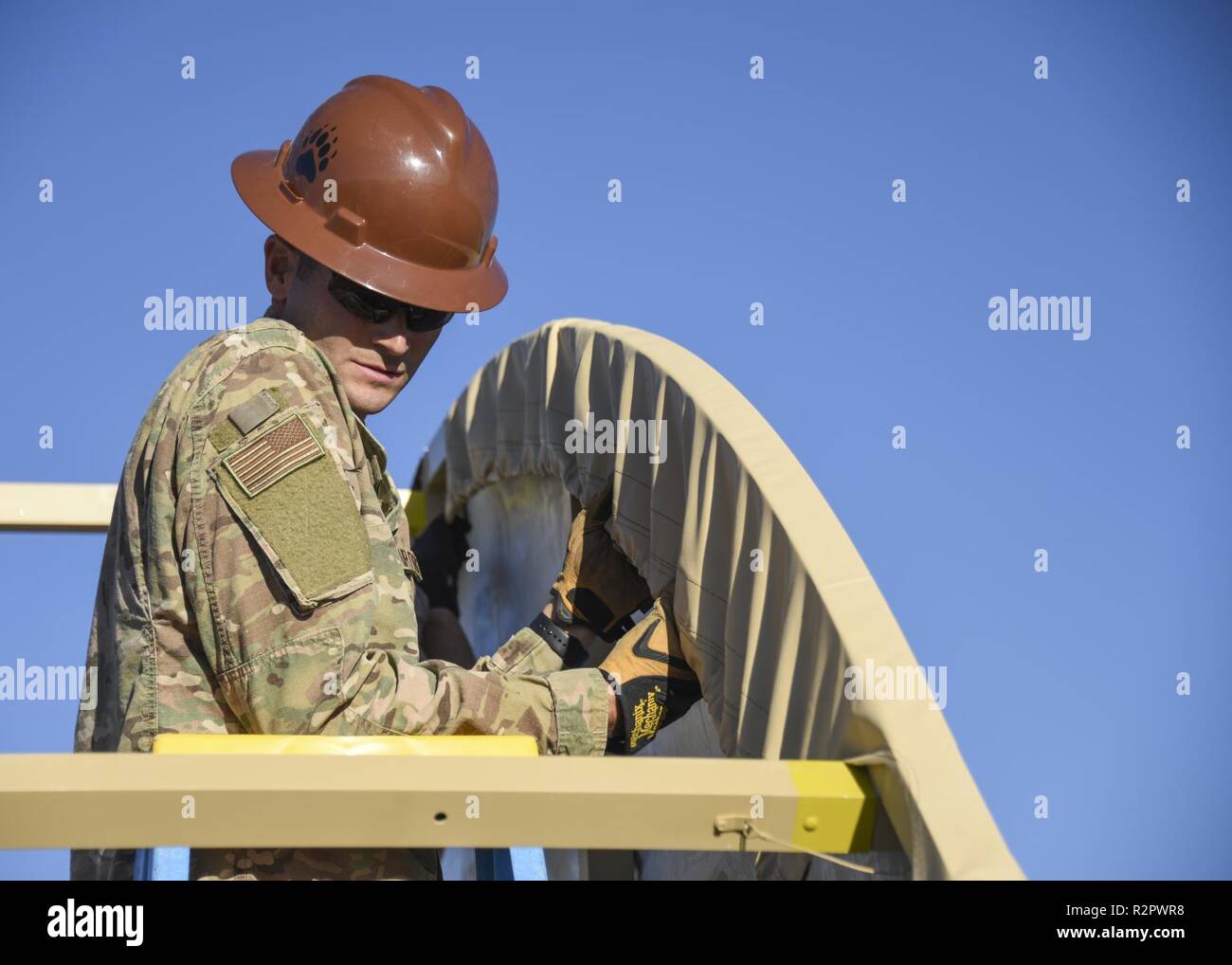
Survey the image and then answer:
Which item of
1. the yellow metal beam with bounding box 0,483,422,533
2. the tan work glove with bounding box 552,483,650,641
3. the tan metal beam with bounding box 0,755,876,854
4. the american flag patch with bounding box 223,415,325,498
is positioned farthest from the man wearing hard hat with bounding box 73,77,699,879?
the yellow metal beam with bounding box 0,483,422,533

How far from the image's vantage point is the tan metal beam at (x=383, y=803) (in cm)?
225

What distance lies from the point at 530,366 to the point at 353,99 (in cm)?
150

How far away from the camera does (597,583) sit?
411 centimetres

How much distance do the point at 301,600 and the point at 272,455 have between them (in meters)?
0.33

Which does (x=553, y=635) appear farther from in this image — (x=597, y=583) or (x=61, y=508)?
(x=61, y=508)

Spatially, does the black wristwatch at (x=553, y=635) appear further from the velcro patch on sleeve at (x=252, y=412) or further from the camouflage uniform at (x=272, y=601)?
the velcro patch on sleeve at (x=252, y=412)

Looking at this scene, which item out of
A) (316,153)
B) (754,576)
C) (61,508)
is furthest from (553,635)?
(61,508)

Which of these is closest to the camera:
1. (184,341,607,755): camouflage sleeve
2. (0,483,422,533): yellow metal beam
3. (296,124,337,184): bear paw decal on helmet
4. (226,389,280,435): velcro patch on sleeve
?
(184,341,607,755): camouflage sleeve

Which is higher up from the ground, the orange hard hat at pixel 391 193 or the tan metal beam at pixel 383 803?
the orange hard hat at pixel 391 193

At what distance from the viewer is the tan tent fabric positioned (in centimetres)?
246

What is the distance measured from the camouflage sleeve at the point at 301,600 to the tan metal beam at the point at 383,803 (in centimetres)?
56

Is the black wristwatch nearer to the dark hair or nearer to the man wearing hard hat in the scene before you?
the man wearing hard hat

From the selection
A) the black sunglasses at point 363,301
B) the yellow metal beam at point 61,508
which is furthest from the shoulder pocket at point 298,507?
the yellow metal beam at point 61,508
